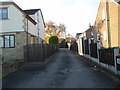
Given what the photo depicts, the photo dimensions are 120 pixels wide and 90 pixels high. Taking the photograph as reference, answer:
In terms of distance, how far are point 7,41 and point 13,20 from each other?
2.50m

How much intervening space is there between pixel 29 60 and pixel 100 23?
50.0ft

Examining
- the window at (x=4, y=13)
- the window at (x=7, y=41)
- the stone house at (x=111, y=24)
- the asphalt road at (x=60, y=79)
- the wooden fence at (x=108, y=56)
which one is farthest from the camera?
the stone house at (x=111, y=24)

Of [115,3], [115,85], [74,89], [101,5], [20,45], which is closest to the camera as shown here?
[74,89]

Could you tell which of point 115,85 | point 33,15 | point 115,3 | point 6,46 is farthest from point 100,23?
point 115,85

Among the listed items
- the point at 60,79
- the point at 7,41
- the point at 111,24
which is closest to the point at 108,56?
the point at 60,79

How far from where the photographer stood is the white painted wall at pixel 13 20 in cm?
1620

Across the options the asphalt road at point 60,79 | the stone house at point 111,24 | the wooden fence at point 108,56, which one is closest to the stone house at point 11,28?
the asphalt road at point 60,79

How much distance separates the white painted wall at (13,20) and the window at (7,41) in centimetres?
80

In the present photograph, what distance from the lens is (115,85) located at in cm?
619

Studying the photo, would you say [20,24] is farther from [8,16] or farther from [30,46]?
[30,46]

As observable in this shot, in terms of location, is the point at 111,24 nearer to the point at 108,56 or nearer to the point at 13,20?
the point at 108,56

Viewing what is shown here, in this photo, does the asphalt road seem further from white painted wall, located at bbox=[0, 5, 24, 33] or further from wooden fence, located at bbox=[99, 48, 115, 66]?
white painted wall, located at bbox=[0, 5, 24, 33]

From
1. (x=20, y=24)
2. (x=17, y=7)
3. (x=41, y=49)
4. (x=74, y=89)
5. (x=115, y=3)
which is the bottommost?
(x=74, y=89)

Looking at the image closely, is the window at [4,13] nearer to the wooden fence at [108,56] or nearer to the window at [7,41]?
the window at [7,41]
